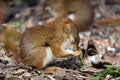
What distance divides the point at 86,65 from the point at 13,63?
4.06 ft

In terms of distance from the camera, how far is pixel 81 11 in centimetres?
1176

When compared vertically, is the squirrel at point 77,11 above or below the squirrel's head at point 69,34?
above

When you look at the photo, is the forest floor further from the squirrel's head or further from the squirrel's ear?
the squirrel's ear

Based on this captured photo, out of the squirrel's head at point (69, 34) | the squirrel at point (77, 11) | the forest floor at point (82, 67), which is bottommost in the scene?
the forest floor at point (82, 67)

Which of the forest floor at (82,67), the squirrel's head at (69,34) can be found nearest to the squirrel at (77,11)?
the forest floor at (82,67)

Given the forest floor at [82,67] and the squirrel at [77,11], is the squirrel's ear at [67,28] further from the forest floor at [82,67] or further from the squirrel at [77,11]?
the squirrel at [77,11]

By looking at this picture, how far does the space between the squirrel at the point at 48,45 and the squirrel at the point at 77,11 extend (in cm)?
414

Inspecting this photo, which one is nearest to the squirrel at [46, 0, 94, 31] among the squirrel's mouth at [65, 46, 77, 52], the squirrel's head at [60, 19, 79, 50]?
the squirrel's head at [60, 19, 79, 50]

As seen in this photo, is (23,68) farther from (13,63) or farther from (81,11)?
(81,11)

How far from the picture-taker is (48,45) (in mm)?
7344

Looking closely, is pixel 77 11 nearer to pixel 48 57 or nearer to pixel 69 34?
pixel 69 34

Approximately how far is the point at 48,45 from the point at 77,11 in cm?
458

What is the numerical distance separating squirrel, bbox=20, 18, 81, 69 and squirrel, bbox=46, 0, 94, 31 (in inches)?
163

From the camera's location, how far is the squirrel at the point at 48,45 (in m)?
7.19
